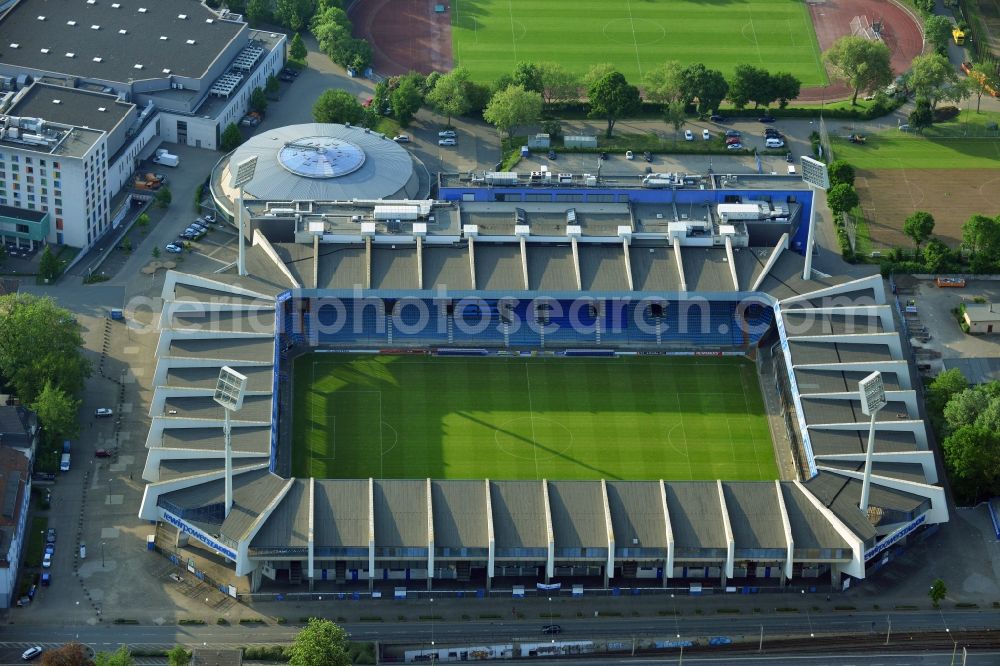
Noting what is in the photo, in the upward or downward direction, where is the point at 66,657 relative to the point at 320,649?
downward

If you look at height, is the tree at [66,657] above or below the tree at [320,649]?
below

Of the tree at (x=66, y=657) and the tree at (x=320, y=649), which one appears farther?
the tree at (x=320, y=649)

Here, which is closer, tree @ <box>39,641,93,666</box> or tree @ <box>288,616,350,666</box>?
tree @ <box>39,641,93,666</box>

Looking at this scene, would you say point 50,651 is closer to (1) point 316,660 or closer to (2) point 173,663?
(2) point 173,663

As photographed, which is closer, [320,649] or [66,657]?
[66,657]

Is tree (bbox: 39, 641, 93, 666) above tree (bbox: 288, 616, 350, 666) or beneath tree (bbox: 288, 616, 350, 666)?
beneath
